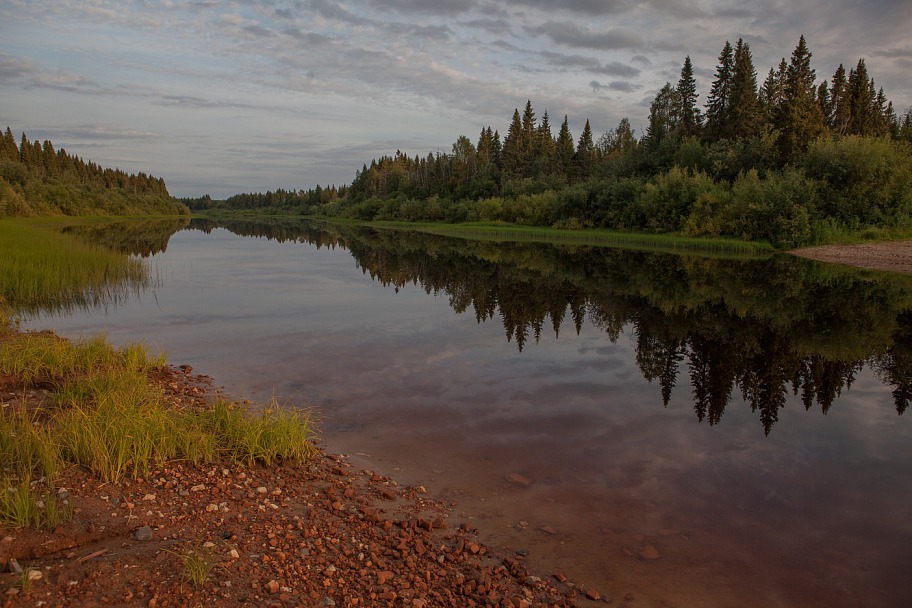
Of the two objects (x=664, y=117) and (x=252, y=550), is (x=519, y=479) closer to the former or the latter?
(x=252, y=550)

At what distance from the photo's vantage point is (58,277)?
19.3 m

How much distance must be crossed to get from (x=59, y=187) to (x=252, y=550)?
326 ft

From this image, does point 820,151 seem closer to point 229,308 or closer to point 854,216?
point 854,216

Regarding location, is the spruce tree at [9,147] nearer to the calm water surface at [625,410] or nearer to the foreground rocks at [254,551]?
the calm water surface at [625,410]

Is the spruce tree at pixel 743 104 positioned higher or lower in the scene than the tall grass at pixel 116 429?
higher

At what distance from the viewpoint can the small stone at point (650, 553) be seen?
18.1 ft

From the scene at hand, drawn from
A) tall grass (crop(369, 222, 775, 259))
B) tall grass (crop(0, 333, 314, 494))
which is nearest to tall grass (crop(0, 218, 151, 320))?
tall grass (crop(0, 333, 314, 494))

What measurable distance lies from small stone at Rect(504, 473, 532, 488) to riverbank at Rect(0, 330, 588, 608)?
3.72 ft

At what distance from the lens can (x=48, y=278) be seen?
61.9 feet

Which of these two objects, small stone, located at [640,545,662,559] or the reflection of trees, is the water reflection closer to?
the reflection of trees

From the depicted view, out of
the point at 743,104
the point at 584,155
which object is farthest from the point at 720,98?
the point at 584,155

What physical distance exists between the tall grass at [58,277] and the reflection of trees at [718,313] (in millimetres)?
11052

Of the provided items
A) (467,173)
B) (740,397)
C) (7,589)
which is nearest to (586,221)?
(467,173)

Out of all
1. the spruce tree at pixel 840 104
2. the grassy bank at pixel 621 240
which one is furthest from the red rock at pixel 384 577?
the spruce tree at pixel 840 104
